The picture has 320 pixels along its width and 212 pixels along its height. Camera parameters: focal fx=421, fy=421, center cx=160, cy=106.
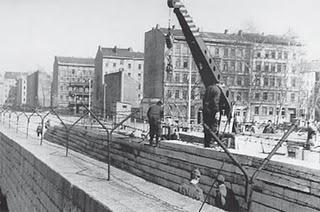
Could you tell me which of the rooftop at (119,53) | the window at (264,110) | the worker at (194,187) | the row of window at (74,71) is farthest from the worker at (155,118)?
the row of window at (74,71)

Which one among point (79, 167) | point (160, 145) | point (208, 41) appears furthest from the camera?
point (208, 41)

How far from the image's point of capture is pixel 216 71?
11680mm

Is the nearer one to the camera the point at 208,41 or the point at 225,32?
the point at 208,41

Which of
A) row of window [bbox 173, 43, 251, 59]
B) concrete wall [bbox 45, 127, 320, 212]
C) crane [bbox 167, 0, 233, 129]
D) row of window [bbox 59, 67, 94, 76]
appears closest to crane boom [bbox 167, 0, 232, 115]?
crane [bbox 167, 0, 233, 129]

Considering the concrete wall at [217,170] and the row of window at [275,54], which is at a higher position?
the row of window at [275,54]

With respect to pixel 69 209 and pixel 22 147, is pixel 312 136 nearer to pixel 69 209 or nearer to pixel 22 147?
pixel 69 209

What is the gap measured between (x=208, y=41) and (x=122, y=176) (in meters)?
49.5

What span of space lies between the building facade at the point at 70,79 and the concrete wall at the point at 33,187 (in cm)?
6501

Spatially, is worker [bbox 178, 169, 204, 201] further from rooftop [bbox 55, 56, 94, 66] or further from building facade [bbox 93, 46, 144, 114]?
rooftop [bbox 55, 56, 94, 66]

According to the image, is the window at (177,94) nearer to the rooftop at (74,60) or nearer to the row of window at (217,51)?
the row of window at (217,51)

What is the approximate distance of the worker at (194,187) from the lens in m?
8.77

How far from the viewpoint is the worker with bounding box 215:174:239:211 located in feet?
25.9

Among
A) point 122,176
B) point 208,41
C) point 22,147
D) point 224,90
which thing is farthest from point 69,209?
point 208,41

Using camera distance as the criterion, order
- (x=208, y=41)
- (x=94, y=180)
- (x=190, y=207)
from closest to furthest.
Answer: (x=190, y=207)
(x=94, y=180)
(x=208, y=41)
